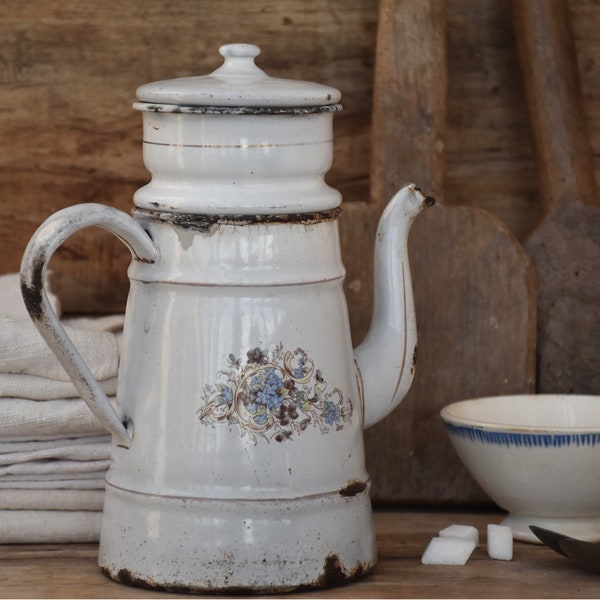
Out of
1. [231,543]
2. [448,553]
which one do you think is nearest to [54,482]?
[231,543]

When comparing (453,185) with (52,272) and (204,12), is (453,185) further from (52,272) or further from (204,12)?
(52,272)

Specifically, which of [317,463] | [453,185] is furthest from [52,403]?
[453,185]

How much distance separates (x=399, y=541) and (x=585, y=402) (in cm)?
19

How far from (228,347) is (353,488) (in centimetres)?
13

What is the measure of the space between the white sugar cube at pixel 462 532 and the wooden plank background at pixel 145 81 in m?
0.33

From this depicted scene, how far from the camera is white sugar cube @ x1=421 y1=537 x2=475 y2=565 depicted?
87cm

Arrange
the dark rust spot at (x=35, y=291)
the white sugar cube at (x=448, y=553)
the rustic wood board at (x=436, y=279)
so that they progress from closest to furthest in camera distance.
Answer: the dark rust spot at (x=35, y=291) < the white sugar cube at (x=448, y=553) < the rustic wood board at (x=436, y=279)

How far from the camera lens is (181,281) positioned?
0.80 m

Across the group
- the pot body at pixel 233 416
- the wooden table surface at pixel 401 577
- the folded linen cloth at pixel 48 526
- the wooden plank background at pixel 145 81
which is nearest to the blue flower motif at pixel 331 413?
the pot body at pixel 233 416

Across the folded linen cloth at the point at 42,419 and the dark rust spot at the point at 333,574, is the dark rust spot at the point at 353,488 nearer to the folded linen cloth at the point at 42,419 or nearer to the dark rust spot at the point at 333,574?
the dark rust spot at the point at 333,574

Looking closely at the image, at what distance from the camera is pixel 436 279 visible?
1.04 meters

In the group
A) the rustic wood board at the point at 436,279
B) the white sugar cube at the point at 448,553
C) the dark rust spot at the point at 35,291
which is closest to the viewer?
the dark rust spot at the point at 35,291

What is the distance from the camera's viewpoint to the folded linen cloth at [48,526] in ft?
3.01

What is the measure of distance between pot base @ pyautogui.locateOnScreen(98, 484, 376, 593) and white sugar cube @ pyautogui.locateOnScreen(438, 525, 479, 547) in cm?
11
